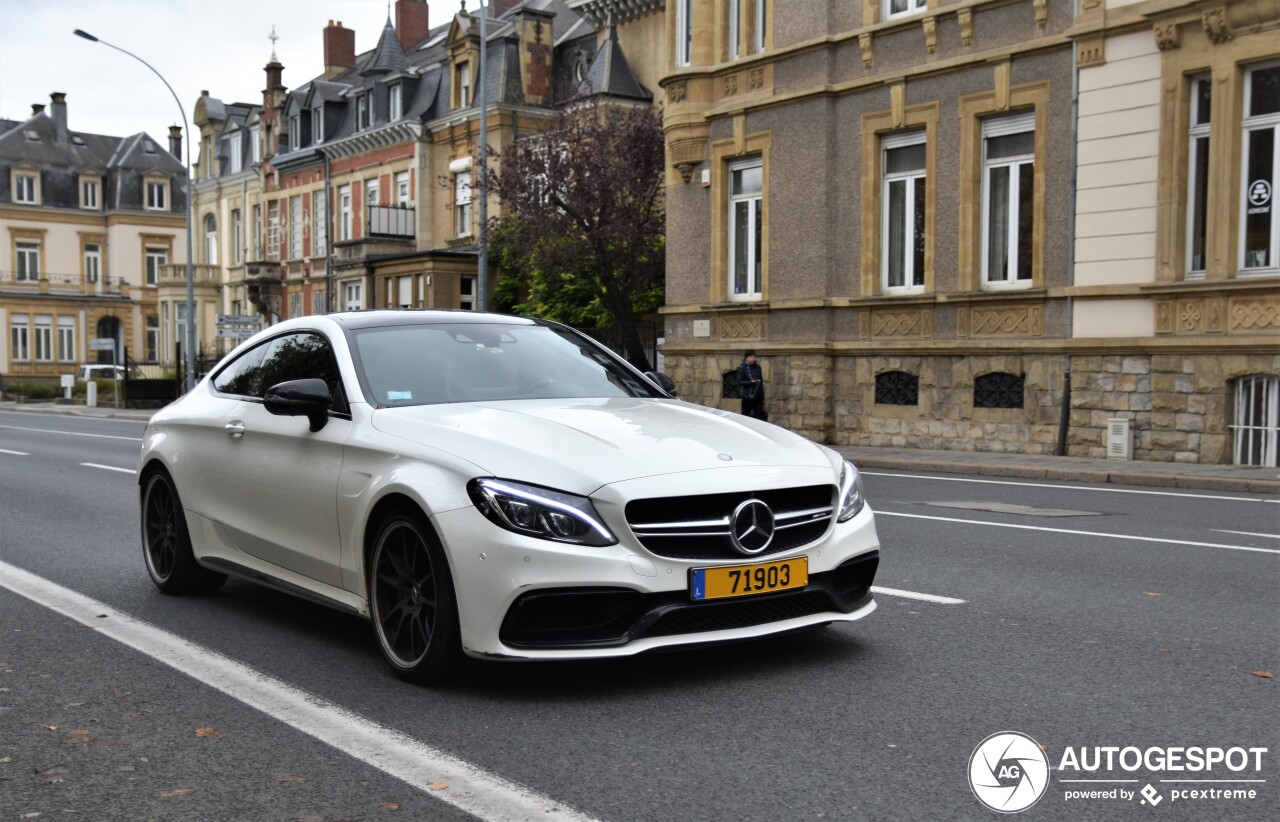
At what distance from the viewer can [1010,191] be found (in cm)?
2070

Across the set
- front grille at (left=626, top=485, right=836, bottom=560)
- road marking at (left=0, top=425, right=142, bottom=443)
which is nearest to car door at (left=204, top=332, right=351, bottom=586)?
front grille at (left=626, top=485, right=836, bottom=560)

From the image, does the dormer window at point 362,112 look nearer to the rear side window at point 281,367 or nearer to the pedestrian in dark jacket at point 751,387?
the pedestrian in dark jacket at point 751,387

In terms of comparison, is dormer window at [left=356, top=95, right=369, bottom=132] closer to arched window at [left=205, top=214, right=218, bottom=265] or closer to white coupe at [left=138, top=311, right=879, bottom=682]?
arched window at [left=205, top=214, right=218, bottom=265]

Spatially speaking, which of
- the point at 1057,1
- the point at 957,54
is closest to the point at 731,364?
the point at 957,54

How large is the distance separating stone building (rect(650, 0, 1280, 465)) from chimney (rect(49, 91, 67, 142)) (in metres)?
70.5

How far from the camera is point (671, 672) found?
5590 mm

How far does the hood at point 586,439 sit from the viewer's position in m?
5.21

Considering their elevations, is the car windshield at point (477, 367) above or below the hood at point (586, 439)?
above

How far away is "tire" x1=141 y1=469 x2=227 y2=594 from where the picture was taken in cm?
760

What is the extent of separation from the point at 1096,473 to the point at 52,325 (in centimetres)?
7904

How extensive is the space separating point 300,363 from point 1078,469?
1207cm


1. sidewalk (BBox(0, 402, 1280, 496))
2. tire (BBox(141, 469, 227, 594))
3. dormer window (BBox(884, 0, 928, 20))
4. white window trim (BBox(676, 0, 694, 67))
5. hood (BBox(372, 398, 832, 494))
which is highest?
white window trim (BBox(676, 0, 694, 67))
